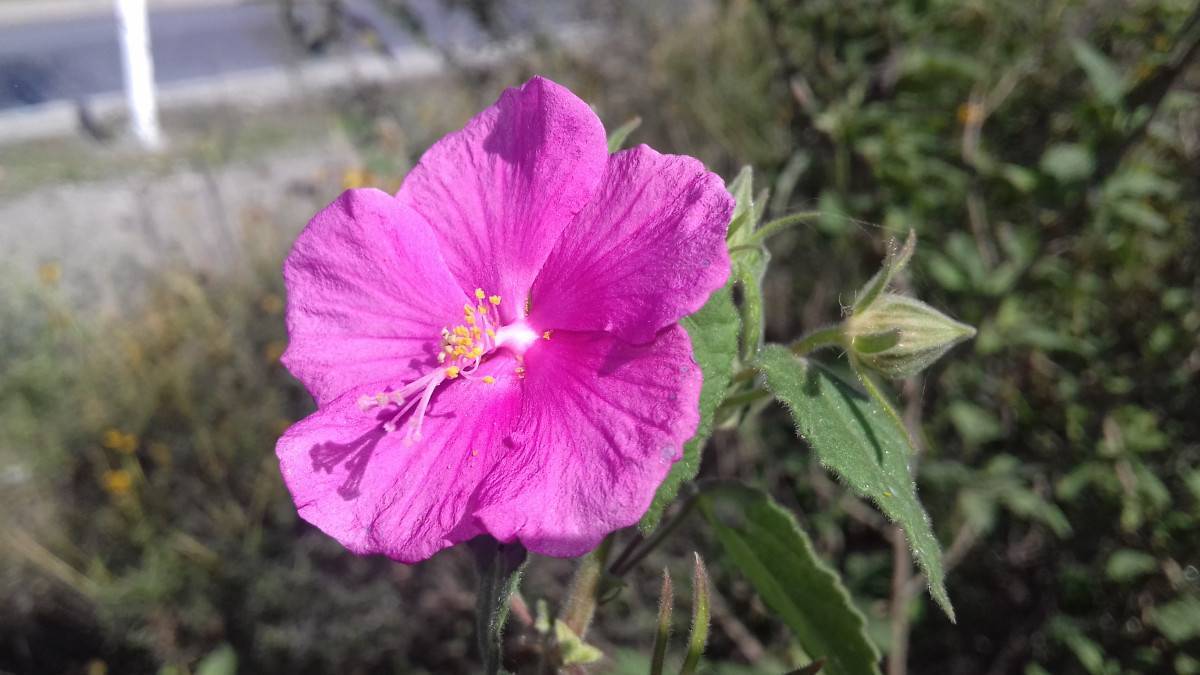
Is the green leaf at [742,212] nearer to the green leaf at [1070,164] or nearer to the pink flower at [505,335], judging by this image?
the pink flower at [505,335]

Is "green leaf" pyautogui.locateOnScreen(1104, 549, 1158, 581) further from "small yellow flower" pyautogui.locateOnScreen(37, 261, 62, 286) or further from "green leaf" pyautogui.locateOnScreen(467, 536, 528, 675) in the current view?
"small yellow flower" pyautogui.locateOnScreen(37, 261, 62, 286)

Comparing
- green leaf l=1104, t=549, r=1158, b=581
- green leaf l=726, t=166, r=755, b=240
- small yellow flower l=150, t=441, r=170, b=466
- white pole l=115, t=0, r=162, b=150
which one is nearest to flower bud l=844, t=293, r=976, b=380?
green leaf l=726, t=166, r=755, b=240

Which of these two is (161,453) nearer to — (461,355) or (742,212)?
(461,355)

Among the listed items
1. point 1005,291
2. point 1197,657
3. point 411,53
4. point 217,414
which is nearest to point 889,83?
point 1005,291

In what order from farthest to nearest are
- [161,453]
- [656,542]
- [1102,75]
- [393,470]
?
[161,453] → [1102,75] → [656,542] → [393,470]

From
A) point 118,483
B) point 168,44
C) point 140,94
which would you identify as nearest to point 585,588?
point 118,483

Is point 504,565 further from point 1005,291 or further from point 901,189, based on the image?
point 901,189

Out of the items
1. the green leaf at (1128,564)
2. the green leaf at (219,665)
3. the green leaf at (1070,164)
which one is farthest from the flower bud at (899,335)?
the green leaf at (219,665)
